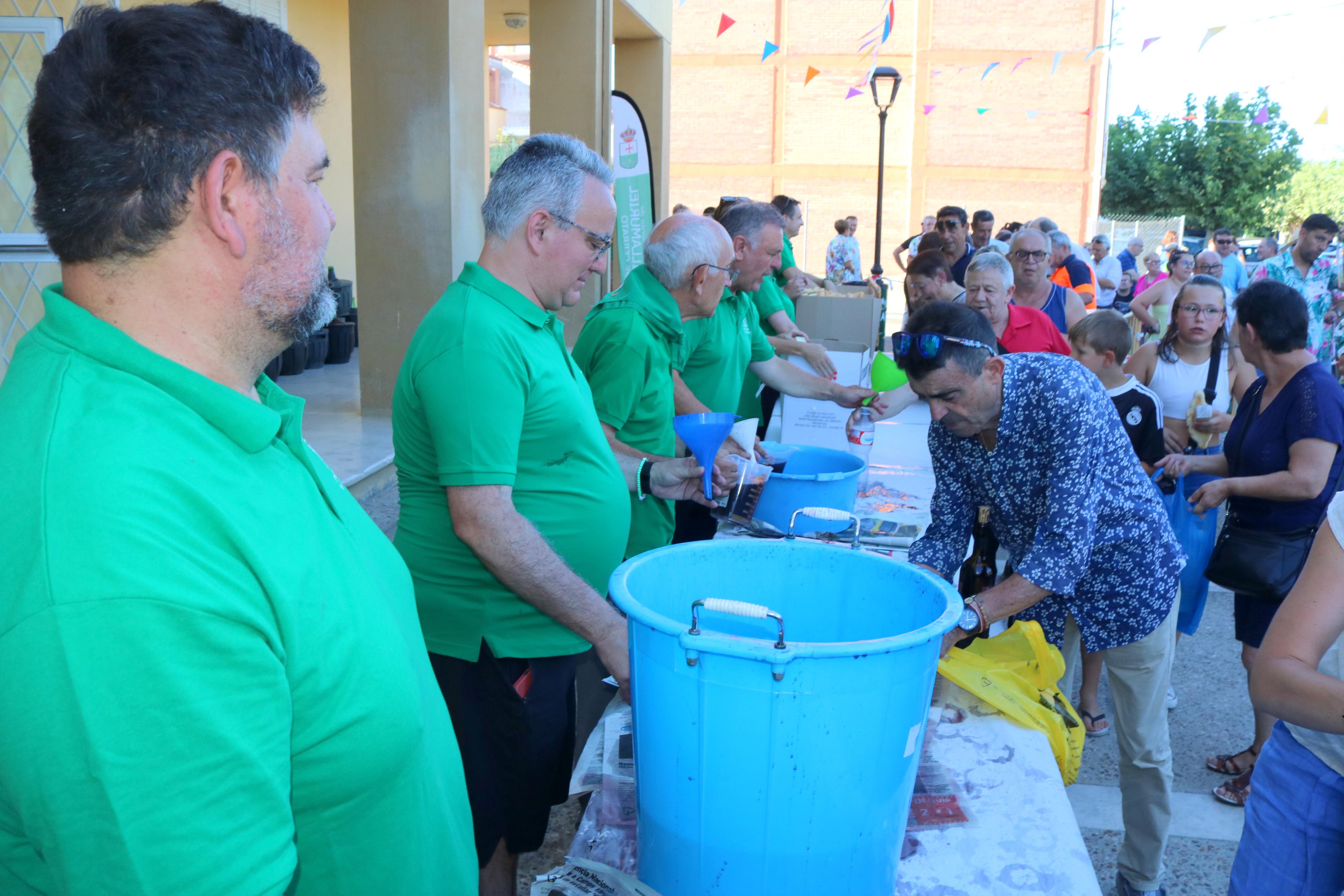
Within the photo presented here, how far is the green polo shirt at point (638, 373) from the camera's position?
109 inches

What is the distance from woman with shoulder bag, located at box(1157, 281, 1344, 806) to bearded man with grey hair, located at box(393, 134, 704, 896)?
2.46 m

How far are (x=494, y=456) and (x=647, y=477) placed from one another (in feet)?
3.19

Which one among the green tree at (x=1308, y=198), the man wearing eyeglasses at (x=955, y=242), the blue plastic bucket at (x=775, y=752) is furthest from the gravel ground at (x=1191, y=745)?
the green tree at (x=1308, y=198)

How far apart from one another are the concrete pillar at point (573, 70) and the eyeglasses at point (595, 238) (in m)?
6.95

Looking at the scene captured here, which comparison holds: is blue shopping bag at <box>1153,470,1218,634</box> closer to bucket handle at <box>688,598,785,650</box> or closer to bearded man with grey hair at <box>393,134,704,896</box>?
bearded man with grey hair at <box>393,134,704,896</box>

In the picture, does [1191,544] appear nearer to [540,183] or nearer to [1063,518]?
[1063,518]

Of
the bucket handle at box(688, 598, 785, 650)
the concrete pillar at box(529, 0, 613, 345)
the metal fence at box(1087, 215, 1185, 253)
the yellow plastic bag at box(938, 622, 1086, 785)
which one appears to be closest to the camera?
the bucket handle at box(688, 598, 785, 650)

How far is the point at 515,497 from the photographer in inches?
76.6

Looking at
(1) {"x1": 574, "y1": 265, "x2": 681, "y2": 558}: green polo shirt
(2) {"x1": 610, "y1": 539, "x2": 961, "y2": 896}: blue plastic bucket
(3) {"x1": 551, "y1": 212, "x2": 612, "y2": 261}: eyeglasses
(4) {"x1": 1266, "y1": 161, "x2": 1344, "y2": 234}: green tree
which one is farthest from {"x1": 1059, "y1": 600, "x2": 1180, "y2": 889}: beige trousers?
(4) {"x1": 1266, "y1": 161, "x2": 1344, "y2": 234}: green tree

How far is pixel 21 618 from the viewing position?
681 millimetres

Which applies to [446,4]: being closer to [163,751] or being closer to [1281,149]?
[163,751]

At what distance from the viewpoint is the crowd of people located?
0.71 metres

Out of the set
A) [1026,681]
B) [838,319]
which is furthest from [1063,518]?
[838,319]

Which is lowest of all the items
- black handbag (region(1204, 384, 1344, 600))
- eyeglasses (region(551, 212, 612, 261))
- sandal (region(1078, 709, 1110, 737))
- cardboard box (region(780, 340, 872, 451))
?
sandal (region(1078, 709, 1110, 737))
